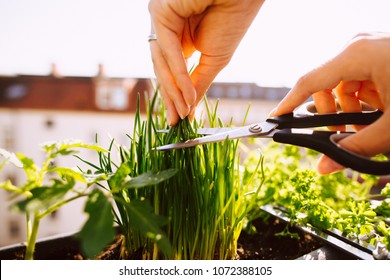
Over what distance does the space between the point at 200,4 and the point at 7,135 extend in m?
13.6

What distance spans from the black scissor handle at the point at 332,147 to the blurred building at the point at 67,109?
7538 mm

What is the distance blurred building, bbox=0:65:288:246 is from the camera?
9.45 m

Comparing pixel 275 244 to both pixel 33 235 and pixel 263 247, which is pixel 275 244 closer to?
pixel 263 247

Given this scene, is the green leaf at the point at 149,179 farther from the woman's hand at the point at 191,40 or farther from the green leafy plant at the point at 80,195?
the woman's hand at the point at 191,40

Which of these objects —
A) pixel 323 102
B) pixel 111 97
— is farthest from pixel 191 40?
pixel 111 97

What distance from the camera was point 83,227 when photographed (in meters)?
0.37

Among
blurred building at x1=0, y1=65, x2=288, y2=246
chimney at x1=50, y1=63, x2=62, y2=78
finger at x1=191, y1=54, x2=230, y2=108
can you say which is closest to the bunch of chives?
finger at x1=191, y1=54, x2=230, y2=108

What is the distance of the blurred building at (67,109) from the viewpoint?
9445mm

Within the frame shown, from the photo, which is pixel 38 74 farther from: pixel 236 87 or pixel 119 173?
pixel 119 173

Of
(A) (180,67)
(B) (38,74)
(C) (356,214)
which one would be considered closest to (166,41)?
(A) (180,67)

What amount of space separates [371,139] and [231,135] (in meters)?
0.23

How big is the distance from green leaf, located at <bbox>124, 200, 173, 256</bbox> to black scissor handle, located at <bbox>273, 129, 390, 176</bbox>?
0.89 feet

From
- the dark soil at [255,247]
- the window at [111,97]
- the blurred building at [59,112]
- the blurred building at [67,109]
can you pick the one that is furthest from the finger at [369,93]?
the window at [111,97]
